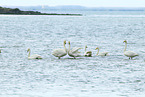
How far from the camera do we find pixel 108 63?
790 inches

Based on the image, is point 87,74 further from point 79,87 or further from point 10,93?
point 10,93

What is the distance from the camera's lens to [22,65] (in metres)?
18.9

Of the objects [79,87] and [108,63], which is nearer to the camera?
[79,87]

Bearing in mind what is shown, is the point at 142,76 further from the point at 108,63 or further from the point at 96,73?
the point at 108,63

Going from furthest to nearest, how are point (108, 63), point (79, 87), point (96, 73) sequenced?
point (108, 63)
point (96, 73)
point (79, 87)

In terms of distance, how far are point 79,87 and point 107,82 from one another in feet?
5.06

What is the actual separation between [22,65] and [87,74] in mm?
4340

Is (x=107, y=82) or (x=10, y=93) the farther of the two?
(x=107, y=82)

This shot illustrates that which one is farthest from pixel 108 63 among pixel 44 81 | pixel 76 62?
pixel 44 81

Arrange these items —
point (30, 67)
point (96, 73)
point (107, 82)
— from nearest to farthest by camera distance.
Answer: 1. point (107, 82)
2. point (96, 73)
3. point (30, 67)

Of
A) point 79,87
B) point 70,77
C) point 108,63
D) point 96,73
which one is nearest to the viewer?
point 79,87

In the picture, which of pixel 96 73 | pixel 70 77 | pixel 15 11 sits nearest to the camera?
pixel 70 77

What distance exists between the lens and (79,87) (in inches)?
523

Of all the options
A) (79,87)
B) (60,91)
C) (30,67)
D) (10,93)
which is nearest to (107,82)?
(79,87)
